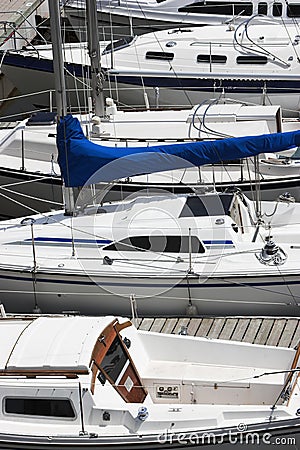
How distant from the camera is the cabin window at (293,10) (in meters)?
20.9

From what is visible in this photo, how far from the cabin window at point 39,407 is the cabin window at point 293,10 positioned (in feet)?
44.4

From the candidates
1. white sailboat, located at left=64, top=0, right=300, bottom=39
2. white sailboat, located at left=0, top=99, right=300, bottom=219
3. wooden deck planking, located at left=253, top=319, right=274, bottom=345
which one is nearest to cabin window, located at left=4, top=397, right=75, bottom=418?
wooden deck planking, located at left=253, top=319, right=274, bottom=345

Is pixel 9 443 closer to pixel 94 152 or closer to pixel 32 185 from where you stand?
pixel 94 152

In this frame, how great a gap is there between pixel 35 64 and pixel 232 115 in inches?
211

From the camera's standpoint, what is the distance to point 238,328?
→ 1191 cm

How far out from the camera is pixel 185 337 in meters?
11.0

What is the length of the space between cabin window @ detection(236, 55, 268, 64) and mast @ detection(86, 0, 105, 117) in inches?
155

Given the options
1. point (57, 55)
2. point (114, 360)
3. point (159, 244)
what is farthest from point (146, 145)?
point (114, 360)

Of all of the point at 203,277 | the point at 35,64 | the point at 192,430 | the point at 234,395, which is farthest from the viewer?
the point at 35,64

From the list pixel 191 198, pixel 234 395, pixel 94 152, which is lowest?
pixel 234 395

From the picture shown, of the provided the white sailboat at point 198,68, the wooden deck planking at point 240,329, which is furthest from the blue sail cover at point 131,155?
the white sailboat at point 198,68

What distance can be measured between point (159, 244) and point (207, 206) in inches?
39.7

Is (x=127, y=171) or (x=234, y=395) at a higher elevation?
(x=127, y=171)

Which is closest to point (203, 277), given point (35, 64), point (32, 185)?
point (32, 185)
